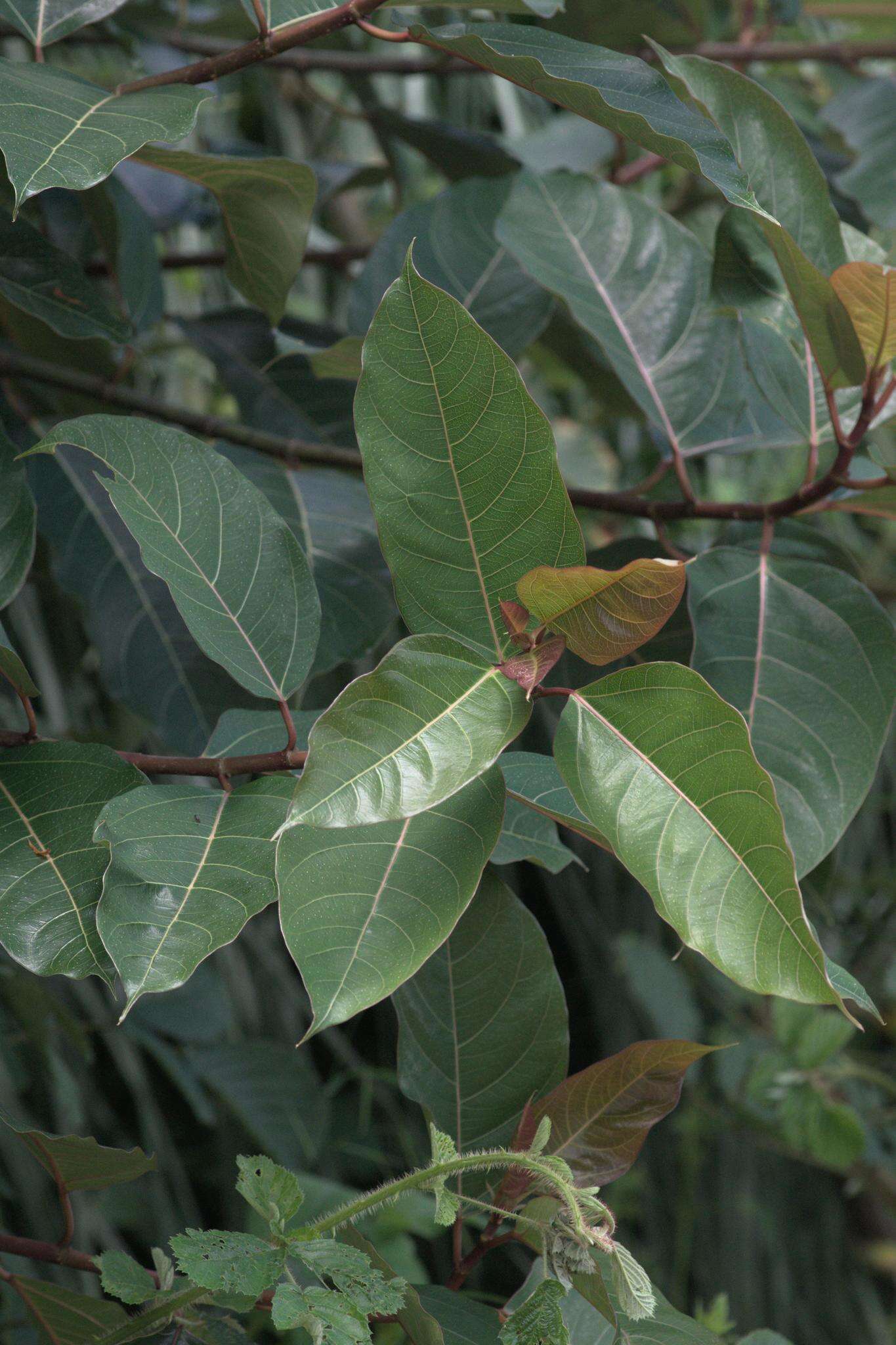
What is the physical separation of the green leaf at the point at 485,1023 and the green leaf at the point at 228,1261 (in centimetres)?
15

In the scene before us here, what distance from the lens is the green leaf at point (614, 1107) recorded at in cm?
53

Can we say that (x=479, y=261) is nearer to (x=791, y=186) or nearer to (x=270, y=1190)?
(x=791, y=186)

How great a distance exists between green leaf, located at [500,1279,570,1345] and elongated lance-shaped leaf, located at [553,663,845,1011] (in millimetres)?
152

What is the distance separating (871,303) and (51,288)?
53 cm

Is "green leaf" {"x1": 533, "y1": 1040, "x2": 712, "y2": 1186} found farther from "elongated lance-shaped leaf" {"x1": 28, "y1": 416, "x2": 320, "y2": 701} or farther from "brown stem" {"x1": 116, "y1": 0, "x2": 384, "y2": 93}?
"brown stem" {"x1": 116, "y1": 0, "x2": 384, "y2": 93}

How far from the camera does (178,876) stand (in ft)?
1.47

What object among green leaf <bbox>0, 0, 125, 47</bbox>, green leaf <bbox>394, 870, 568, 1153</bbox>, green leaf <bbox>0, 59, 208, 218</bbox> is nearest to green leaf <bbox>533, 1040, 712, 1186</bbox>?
green leaf <bbox>394, 870, 568, 1153</bbox>

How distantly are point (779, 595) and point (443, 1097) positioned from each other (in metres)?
0.38

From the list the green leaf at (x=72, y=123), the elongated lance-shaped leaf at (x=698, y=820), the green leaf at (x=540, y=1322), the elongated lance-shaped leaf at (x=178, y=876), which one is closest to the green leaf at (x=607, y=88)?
the green leaf at (x=72, y=123)

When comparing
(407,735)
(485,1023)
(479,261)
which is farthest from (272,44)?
(485,1023)

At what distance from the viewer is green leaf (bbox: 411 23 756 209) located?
51 centimetres

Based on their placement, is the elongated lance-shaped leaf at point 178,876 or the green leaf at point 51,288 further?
the green leaf at point 51,288

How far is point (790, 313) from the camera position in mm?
708

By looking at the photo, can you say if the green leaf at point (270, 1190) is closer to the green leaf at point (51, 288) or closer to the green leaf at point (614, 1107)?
the green leaf at point (614, 1107)
